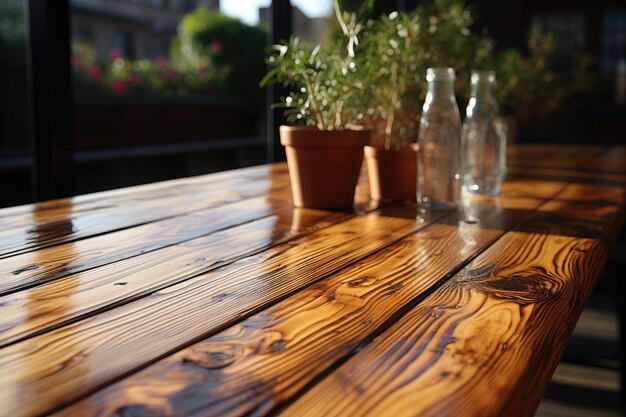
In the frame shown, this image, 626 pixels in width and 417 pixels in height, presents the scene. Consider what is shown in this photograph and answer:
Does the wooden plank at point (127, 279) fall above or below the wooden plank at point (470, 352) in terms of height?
above

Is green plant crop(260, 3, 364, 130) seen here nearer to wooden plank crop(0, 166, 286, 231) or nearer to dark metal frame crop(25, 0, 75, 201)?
wooden plank crop(0, 166, 286, 231)

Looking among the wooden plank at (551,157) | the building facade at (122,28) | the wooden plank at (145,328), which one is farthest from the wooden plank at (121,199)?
the building facade at (122,28)

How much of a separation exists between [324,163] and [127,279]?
58 cm

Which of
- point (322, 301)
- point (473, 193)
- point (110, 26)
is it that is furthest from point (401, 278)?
point (110, 26)

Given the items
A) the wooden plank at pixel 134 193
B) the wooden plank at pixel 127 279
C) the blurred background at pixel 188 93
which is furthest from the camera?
the blurred background at pixel 188 93

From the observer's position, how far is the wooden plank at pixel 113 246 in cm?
78

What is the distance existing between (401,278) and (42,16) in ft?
3.97

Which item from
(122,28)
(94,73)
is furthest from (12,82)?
(122,28)

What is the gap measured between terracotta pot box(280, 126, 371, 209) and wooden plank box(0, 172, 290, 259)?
0.14 metres

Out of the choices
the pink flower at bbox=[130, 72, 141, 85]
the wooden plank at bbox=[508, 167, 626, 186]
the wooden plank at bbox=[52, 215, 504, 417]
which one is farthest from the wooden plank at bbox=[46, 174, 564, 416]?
the pink flower at bbox=[130, 72, 141, 85]

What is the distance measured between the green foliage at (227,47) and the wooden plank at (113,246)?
8.36 meters

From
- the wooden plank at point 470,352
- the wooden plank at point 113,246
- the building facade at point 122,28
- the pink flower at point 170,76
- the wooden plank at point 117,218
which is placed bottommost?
the wooden plank at point 470,352

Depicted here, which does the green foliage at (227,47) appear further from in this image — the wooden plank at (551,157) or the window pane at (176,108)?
the wooden plank at (551,157)

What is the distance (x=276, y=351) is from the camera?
55 centimetres
